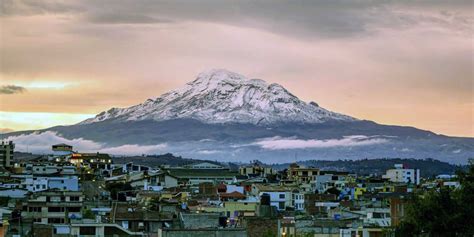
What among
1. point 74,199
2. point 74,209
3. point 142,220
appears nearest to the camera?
point 142,220

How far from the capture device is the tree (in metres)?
42.6

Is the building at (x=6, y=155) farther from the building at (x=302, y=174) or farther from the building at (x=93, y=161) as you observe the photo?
the building at (x=302, y=174)

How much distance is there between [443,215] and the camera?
42969 mm

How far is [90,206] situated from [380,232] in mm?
23454

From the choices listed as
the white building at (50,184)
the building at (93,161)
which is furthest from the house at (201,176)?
the white building at (50,184)

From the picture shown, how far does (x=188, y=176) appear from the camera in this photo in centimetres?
14700

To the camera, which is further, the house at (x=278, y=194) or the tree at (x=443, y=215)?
the house at (x=278, y=194)

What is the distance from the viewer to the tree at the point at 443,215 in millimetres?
42625

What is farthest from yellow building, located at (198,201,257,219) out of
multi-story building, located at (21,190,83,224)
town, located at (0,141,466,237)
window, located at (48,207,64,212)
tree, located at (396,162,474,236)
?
tree, located at (396,162,474,236)

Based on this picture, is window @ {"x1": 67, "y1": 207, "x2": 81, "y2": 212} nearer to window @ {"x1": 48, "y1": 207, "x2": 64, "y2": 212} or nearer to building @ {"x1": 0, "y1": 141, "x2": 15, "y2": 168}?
window @ {"x1": 48, "y1": 207, "x2": 64, "y2": 212}

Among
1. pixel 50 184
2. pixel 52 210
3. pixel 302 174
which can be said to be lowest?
pixel 52 210

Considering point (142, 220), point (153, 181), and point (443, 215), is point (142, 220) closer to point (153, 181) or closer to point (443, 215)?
point (443, 215)

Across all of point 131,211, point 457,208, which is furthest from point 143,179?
point 457,208

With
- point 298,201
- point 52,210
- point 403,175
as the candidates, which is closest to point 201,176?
point 403,175
